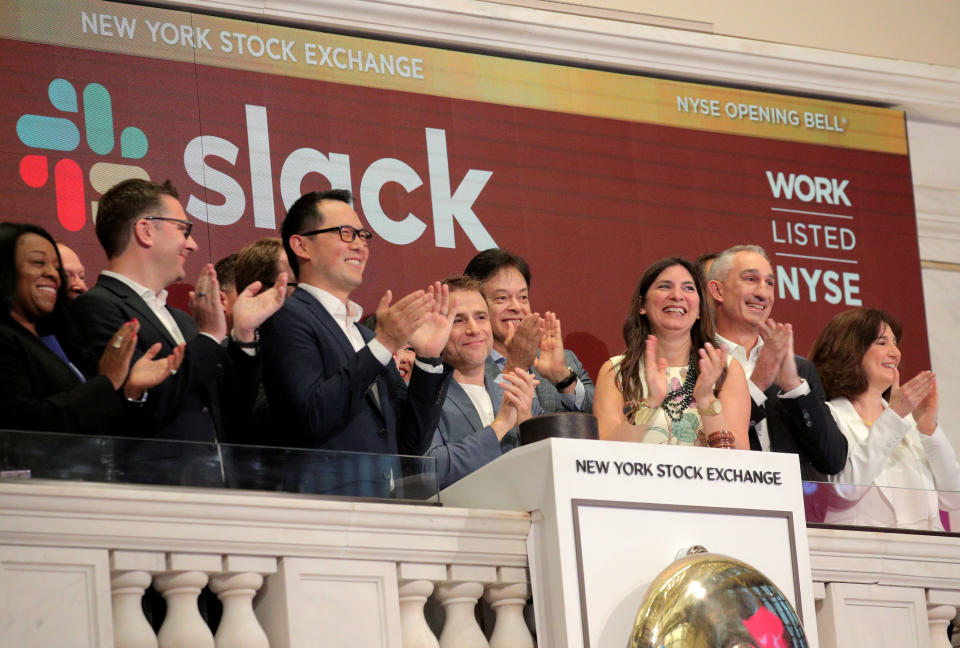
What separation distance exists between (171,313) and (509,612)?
1.29m

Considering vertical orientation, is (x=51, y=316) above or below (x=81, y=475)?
above

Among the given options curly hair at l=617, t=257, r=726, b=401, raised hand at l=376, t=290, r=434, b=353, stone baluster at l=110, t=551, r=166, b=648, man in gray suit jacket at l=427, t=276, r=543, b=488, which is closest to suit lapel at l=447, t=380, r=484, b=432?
man in gray suit jacket at l=427, t=276, r=543, b=488

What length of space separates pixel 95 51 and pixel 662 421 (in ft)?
6.54

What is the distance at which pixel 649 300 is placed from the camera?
12.8 ft

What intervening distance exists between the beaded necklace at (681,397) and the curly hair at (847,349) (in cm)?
65

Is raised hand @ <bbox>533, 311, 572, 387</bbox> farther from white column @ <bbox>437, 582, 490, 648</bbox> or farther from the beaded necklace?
white column @ <bbox>437, 582, 490, 648</bbox>

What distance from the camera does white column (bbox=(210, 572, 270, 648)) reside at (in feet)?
7.58

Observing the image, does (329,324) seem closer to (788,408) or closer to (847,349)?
(788,408)

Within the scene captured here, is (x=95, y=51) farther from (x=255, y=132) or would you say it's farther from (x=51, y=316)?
(x=51, y=316)

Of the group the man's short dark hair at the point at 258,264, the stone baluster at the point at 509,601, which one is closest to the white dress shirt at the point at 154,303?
the man's short dark hair at the point at 258,264

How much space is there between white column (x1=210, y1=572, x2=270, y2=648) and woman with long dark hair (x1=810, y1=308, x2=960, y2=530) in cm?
180

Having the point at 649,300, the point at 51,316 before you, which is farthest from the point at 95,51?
the point at 649,300

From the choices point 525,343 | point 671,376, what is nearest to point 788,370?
point 671,376

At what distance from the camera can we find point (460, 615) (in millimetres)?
2531
